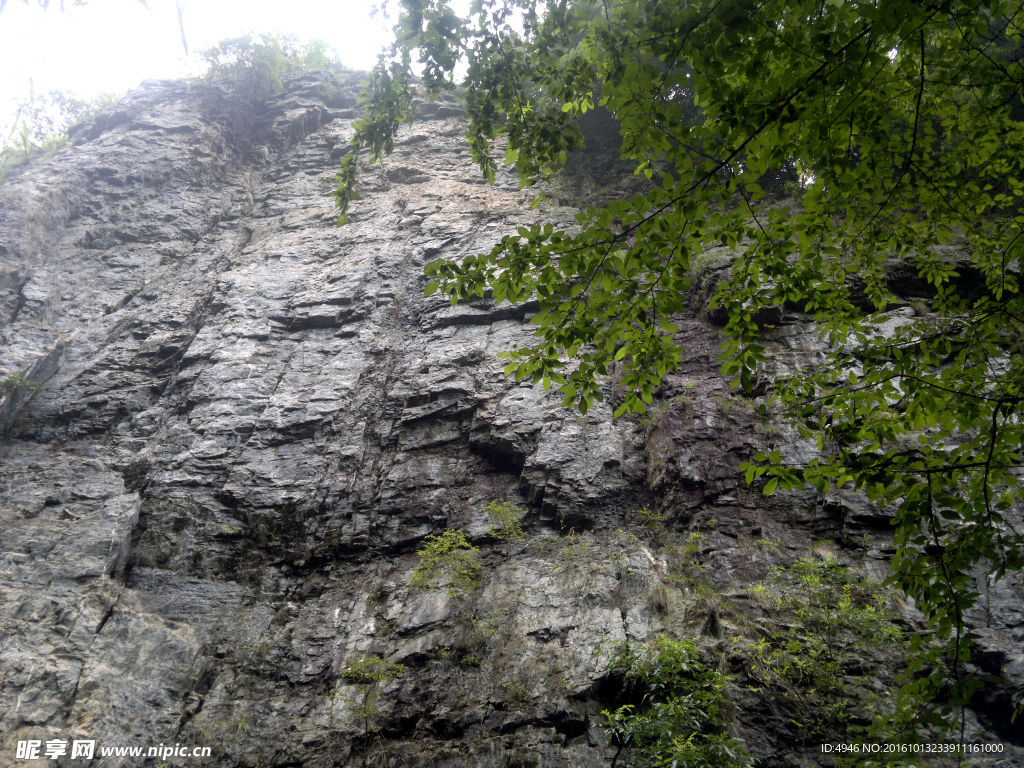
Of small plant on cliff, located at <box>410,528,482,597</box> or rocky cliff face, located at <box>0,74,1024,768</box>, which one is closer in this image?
rocky cliff face, located at <box>0,74,1024,768</box>

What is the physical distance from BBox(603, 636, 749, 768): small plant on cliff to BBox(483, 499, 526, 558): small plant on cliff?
6.42ft

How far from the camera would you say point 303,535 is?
714 cm

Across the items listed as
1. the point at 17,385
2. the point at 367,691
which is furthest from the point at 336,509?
the point at 17,385

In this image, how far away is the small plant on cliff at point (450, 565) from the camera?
6289 millimetres

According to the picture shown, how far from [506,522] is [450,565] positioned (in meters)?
0.86

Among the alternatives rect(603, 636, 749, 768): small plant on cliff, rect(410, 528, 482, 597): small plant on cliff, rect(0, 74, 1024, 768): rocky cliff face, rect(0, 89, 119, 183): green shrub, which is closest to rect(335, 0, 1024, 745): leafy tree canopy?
rect(603, 636, 749, 768): small plant on cliff

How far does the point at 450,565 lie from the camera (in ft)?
21.2

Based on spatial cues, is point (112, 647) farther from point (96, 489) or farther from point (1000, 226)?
point (1000, 226)

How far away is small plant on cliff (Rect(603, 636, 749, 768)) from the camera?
392 centimetres

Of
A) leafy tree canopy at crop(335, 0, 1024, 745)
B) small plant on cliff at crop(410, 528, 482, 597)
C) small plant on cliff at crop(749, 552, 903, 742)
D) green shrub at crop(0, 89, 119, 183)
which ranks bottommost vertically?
small plant on cliff at crop(410, 528, 482, 597)

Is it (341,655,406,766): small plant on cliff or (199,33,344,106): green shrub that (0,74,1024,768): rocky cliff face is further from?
(199,33,344,106): green shrub

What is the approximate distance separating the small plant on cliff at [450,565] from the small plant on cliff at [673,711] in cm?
194

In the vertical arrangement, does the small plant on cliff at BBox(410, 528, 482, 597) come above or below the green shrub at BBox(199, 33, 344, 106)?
below

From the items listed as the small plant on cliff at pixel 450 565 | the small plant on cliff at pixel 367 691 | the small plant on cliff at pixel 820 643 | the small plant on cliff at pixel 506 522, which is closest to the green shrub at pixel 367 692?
the small plant on cliff at pixel 367 691
